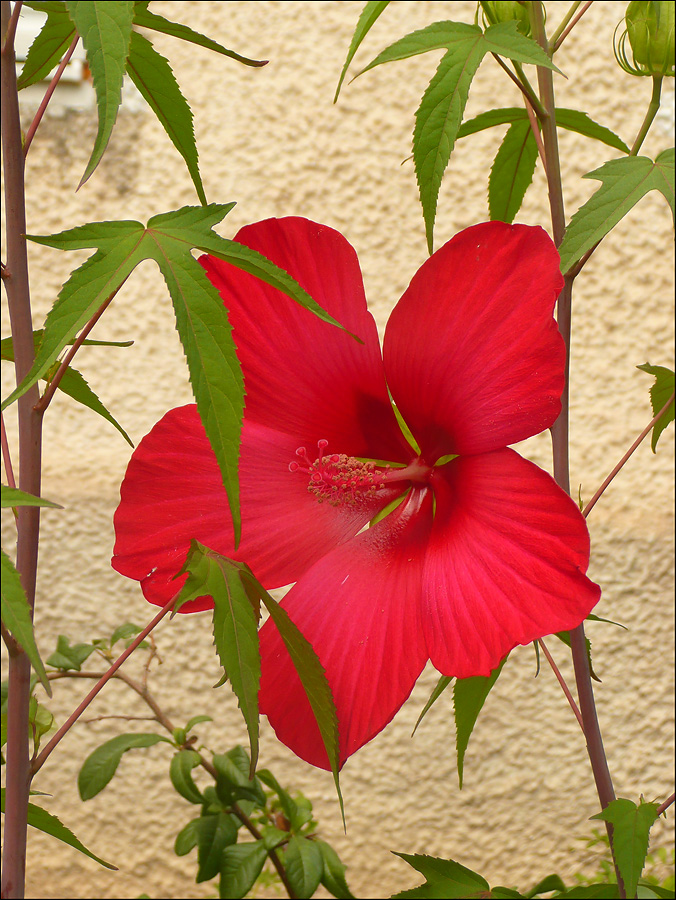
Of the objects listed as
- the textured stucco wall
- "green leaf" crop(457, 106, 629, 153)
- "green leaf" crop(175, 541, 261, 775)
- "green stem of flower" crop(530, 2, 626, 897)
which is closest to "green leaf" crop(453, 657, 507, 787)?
"green stem of flower" crop(530, 2, 626, 897)

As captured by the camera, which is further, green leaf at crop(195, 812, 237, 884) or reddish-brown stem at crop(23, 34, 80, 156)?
green leaf at crop(195, 812, 237, 884)

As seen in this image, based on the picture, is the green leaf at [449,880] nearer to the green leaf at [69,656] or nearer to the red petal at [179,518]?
the red petal at [179,518]

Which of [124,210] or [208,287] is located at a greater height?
[124,210]

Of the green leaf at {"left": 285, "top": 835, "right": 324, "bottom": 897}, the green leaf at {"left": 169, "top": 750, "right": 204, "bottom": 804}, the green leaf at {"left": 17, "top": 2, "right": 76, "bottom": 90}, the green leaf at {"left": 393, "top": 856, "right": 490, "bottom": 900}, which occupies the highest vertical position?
the green leaf at {"left": 17, "top": 2, "right": 76, "bottom": 90}

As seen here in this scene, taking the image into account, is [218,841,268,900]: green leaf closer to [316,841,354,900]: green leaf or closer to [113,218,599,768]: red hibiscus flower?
[316,841,354,900]: green leaf

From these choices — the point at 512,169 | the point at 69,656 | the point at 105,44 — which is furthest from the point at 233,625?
the point at 69,656

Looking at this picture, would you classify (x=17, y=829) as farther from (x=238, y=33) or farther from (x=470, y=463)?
(x=238, y=33)

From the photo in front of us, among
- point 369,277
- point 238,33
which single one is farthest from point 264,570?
point 238,33

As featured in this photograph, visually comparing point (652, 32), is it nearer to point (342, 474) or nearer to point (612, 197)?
point (612, 197)

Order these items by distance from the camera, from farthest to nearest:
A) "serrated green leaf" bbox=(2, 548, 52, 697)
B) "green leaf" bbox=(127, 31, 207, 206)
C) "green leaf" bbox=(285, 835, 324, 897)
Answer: "green leaf" bbox=(285, 835, 324, 897) < "green leaf" bbox=(127, 31, 207, 206) < "serrated green leaf" bbox=(2, 548, 52, 697)
